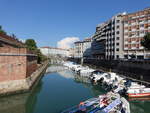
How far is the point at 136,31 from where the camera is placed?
61000mm

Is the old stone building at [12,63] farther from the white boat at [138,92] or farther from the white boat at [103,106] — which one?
the white boat at [138,92]

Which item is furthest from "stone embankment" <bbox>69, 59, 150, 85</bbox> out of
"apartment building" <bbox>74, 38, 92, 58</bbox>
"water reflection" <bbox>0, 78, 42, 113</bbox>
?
"apartment building" <bbox>74, 38, 92, 58</bbox>

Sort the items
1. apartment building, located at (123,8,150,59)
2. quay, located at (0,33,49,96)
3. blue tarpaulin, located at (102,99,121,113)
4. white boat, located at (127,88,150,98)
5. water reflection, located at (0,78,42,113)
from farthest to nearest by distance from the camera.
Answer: apartment building, located at (123,8,150,59)
white boat, located at (127,88,150,98)
quay, located at (0,33,49,96)
water reflection, located at (0,78,42,113)
blue tarpaulin, located at (102,99,121,113)

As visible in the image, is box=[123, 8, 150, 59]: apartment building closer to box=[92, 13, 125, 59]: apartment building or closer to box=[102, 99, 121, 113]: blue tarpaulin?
box=[92, 13, 125, 59]: apartment building

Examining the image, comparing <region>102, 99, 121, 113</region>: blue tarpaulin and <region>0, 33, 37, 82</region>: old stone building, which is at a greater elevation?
<region>0, 33, 37, 82</region>: old stone building

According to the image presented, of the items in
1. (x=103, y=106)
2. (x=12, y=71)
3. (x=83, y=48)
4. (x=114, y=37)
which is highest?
(x=114, y=37)

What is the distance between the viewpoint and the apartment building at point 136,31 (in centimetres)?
5884

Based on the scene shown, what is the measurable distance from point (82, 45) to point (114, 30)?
241 feet

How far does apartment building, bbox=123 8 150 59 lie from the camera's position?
193 ft

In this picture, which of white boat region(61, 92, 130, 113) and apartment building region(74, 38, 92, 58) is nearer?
white boat region(61, 92, 130, 113)

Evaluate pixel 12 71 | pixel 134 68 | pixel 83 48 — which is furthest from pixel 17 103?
pixel 83 48

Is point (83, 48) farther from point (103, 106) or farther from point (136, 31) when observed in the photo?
point (103, 106)

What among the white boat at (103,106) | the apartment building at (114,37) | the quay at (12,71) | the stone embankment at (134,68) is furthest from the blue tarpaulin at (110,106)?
the apartment building at (114,37)

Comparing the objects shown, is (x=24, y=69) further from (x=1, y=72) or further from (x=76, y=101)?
(x=76, y=101)
